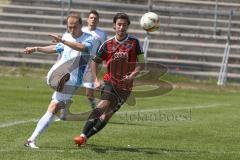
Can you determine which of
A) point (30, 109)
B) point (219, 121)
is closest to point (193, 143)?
point (219, 121)

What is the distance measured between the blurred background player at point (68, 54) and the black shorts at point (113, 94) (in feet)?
1.81

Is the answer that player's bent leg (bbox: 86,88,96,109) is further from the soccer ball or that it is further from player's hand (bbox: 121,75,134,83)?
player's hand (bbox: 121,75,134,83)

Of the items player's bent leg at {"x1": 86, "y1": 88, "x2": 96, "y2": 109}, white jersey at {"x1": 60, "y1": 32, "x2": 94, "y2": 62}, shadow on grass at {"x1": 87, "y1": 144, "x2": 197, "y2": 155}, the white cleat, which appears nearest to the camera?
the white cleat

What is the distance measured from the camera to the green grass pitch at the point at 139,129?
10500mm

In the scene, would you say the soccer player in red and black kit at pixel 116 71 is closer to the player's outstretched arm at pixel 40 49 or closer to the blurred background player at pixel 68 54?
the blurred background player at pixel 68 54

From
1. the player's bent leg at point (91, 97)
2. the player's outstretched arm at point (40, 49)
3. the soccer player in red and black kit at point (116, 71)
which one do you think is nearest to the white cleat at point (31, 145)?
the soccer player in red and black kit at point (116, 71)

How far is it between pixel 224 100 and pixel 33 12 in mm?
12133

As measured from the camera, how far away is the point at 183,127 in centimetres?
1449

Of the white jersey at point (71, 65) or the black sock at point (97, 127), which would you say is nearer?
the black sock at point (97, 127)

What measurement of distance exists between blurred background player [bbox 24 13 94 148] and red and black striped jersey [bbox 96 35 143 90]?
0.31m

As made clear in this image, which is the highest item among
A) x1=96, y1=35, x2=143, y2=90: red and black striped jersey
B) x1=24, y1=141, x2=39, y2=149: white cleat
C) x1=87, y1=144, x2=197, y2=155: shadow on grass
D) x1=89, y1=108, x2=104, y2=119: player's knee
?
x1=96, y1=35, x2=143, y2=90: red and black striped jersey

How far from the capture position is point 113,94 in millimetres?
11156

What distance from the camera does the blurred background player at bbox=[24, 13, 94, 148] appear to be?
10.9 metres

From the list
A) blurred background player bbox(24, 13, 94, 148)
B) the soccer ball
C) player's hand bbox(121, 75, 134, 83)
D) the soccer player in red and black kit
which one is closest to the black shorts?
the soccer player in red and black kit
